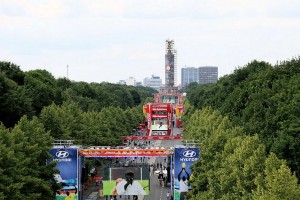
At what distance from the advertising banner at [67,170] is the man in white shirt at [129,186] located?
13.7ft

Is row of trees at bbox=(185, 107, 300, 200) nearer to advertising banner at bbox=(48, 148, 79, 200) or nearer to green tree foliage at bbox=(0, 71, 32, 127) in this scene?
advertising banner at bbox=(48, 148, 79, 200)

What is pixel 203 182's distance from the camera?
201ft

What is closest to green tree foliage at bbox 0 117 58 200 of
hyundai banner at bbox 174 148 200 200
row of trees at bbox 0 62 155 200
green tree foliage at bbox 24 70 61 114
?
row of trees at bbox 0 62 155 200

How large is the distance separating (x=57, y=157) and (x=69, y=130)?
18.3 m

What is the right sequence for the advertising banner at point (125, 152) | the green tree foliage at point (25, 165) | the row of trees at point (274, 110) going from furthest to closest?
the advertising banner at point (125, 152) < the row of trees at point (274, 110) < the green tree foliage at point (25, 165)

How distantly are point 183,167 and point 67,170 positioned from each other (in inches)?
440

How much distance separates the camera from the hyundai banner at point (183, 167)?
2719 inches

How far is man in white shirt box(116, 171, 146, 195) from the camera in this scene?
225 ft

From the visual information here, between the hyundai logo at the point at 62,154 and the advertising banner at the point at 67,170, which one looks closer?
the advertising banner at the point at 67,170

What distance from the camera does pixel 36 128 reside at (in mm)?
62719

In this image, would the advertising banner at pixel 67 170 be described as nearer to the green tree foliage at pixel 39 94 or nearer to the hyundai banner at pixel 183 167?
the hyundai banner at pixel 183 167

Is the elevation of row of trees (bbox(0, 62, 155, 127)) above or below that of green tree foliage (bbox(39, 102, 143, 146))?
above

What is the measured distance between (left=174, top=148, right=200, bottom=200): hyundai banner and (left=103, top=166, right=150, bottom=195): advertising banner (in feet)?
9.66

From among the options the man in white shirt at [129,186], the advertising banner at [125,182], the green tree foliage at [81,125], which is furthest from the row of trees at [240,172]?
the green tree foliage at [81,125]
